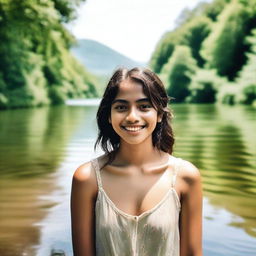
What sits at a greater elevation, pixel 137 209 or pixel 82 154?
pixel 137 209

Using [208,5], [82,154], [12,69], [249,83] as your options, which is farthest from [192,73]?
[82,154]

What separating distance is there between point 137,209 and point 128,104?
41cm

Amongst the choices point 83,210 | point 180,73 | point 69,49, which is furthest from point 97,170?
point 180,73

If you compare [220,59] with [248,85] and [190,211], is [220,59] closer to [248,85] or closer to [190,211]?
[248,85]

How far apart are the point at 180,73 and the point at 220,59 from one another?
13661 mm

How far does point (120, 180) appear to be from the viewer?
2.19 meters

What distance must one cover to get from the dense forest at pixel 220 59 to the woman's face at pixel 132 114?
119ft

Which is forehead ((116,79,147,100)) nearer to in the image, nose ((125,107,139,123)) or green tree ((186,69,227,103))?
nose ((125,107,139,123))

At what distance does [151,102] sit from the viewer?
2232 millimetres

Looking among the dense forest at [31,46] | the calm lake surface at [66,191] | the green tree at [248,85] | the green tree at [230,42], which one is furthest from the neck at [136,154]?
the green tree at [230,42]

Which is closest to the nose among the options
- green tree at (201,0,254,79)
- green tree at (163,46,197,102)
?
green tree at (201,0,254,79)

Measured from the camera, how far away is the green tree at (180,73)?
5966cm

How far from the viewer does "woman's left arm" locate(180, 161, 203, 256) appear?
219 centimetres

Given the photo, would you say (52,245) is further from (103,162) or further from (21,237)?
(103,162)
